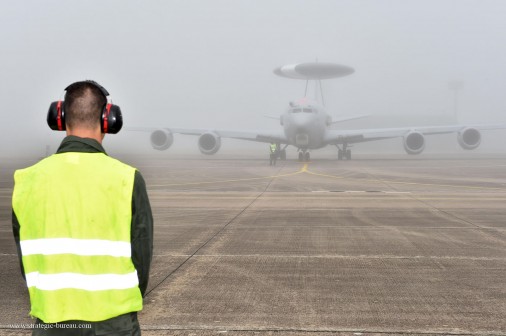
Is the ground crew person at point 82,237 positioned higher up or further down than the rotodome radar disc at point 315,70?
further down

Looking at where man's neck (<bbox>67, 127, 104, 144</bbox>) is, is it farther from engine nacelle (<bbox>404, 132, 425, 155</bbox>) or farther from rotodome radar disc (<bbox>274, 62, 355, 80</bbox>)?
rotodome radar disc (<bbox>274, 62, 355, 80</bbox>)

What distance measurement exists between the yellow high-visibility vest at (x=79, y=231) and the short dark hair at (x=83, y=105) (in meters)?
0.21

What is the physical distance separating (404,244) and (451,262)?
1481 millimetres

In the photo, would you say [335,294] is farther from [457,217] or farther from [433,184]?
[433,184]

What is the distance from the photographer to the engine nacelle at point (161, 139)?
44594 millimetres

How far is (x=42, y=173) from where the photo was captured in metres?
2.69

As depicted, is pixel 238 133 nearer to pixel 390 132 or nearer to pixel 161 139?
pixel 161 139

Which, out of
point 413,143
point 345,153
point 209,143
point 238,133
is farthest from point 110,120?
point 345,153

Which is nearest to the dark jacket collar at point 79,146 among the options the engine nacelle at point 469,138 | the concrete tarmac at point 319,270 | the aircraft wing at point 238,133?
the concrete tarmac at point 319,270

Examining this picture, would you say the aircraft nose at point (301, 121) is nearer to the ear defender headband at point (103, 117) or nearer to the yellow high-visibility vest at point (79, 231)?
Answer: the ear defender headband at point (103, 117)

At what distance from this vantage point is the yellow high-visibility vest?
2.67 metres

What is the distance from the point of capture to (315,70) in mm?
73500

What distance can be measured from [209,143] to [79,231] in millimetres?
41909

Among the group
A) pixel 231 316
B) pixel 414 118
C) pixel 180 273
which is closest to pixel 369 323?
pixel 231 316
